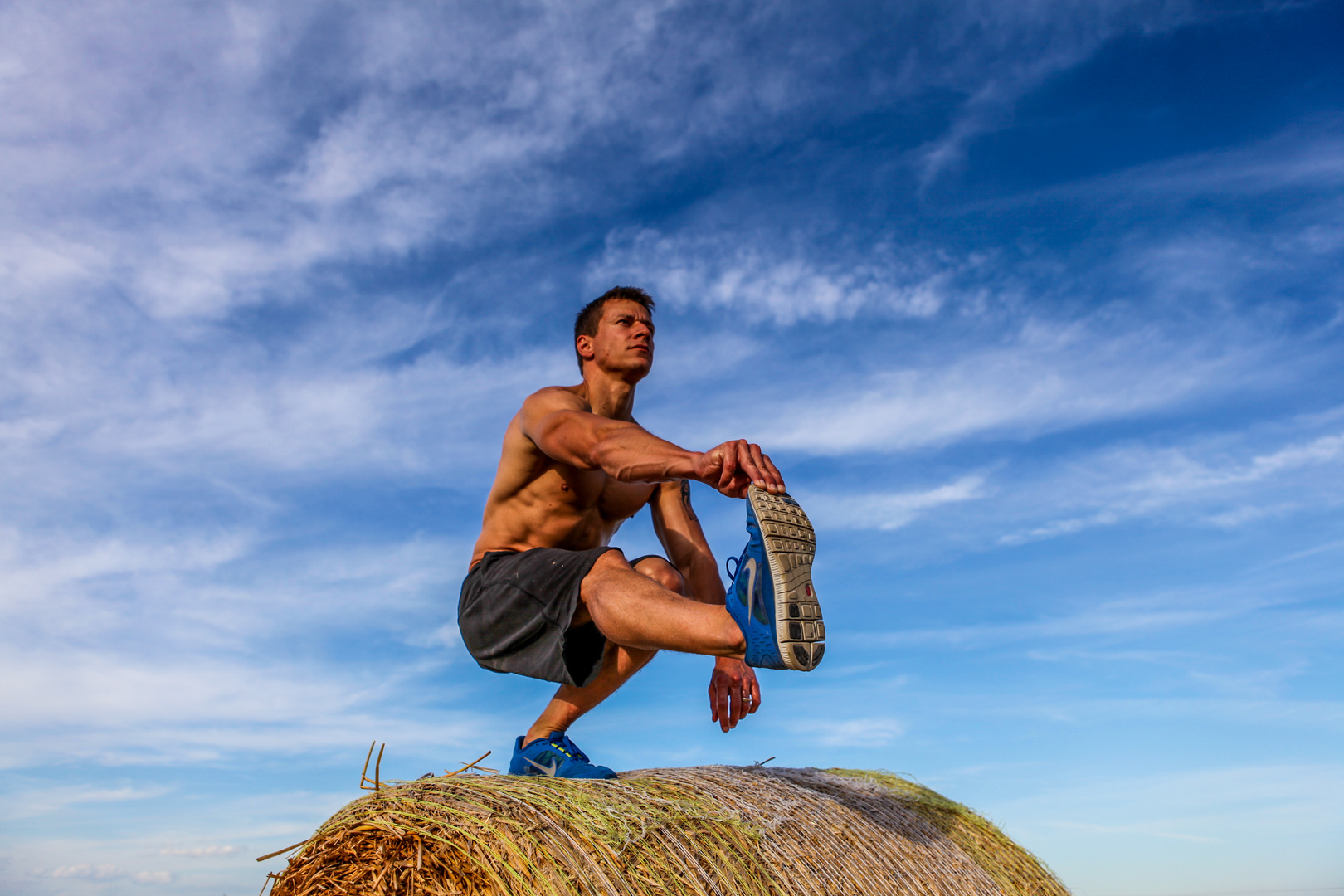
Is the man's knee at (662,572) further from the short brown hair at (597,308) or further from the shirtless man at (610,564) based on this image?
the short brown hair at (597,308)

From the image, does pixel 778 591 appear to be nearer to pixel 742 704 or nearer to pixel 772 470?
pixel 772 470

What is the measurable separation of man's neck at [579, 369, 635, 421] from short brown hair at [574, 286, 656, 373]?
0.63 feet

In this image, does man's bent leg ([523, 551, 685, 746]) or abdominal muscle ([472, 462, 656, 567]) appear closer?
man's bent leg ([523, 551, 685, 746])

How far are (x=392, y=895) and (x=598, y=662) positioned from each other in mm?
1245

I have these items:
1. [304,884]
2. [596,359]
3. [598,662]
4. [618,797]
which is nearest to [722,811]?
[618,797]

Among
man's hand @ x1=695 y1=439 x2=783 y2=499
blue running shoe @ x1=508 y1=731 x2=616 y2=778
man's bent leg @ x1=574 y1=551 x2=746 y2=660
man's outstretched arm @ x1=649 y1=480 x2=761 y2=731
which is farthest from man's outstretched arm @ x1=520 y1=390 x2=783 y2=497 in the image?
blue running shoe @ x1=508 y1=731 x2=616 y2=778

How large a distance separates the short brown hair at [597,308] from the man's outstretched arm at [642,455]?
94 centimetres

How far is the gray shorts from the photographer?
170 inches

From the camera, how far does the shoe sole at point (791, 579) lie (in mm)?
3219

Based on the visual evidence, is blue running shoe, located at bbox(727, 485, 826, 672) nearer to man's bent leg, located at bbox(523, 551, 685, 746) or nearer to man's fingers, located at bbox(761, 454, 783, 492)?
man's fingers, located at bbox(761, 454, 783, 492)

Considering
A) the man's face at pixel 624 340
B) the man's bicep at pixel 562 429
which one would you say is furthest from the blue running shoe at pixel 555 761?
the man's face at pixel 624 340

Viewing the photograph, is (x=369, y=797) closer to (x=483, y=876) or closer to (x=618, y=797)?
(x=483, y=876)

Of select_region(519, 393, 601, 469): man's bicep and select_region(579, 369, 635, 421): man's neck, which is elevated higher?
select_region(579, 369, 635, 421): man's neck

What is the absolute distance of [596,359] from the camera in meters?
5.02
